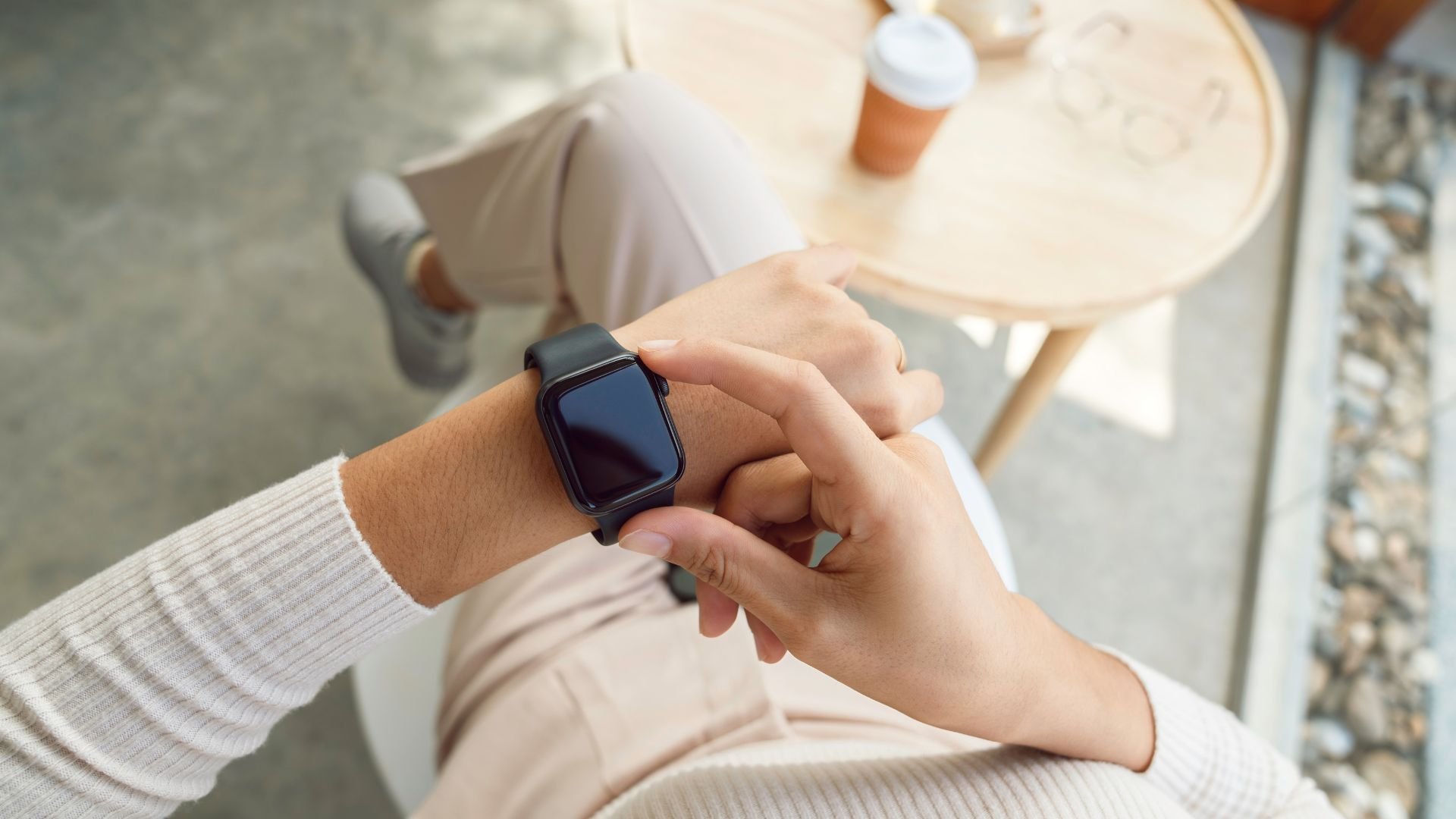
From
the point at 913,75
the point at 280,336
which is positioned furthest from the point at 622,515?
the point at 280,336

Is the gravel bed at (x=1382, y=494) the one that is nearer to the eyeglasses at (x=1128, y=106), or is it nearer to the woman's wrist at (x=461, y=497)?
the eyeglasses at (x=1128, y=106)

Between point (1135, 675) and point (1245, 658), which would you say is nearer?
point (1135, 675)

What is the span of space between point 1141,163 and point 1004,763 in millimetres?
932

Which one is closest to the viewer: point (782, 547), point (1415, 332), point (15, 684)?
point (15, 684)

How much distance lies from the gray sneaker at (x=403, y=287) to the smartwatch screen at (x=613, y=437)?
81cm

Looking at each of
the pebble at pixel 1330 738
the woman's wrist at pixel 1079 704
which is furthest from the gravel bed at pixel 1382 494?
the woman's wrist at pixel 1079 704

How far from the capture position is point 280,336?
154cm

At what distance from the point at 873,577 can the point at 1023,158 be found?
86 cm

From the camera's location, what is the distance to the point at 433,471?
65cm

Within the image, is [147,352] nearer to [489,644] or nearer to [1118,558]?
[489,644]

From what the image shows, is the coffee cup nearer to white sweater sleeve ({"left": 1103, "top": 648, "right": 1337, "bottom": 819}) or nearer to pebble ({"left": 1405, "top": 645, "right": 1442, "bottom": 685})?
white sweater sleeve ({"left": 1103, "top": 648, "right": 1337, "bottom": 819})

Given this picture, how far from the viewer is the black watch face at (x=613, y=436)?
586 mm

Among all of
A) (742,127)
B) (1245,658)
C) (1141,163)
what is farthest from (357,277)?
(1245,658)

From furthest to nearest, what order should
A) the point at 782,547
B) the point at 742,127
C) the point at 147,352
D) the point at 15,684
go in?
the point at 147,352 → the point at 742,127 → the point at 782,547 → the point at 15,684
